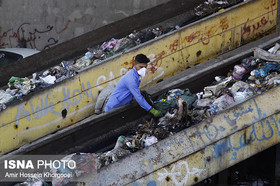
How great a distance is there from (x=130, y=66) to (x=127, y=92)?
1.43 meters

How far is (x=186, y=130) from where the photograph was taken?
5098 millimetres

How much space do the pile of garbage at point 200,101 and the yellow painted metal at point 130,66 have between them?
3.64 feet

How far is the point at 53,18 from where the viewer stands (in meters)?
11.8

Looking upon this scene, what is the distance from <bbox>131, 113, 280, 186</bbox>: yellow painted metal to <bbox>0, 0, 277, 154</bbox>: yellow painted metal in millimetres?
2632

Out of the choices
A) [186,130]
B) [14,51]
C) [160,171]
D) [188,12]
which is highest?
[188,12]

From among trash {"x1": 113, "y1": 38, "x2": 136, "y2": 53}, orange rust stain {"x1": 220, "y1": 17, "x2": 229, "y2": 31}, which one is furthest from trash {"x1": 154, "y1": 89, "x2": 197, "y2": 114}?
orange rust stain {"x1": 220, "y1": 17, "x2": 229, "y2": 31}

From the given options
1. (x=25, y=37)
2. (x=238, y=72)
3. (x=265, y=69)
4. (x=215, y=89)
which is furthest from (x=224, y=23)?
(x=25, y=37)

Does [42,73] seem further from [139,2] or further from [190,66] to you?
[139,2]

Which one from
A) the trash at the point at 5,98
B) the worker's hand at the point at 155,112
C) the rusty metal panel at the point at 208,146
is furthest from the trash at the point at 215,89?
the trash at the point at 5,98

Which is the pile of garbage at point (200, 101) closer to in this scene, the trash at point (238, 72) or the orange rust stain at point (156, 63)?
the trash at point (238, 72)

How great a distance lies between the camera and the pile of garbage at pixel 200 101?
548cm

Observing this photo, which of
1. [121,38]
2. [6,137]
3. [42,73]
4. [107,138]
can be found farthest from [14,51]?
[107,138]

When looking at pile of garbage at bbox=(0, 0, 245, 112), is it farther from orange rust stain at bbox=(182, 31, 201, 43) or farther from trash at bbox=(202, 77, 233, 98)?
trash at bbox=(202, 77, 233, 98)

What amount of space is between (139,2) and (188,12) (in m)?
2.35
